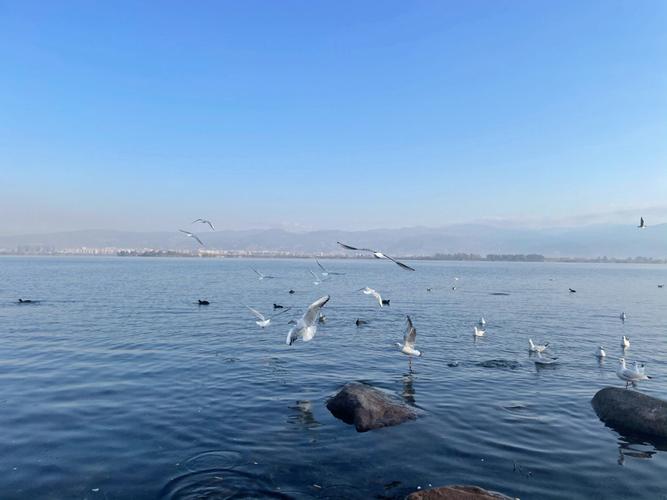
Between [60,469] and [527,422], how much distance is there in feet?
40.3

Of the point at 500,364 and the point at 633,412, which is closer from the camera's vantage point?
the point at 633,412

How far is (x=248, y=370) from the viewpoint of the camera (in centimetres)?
2050

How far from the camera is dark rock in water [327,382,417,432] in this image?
13.6 m

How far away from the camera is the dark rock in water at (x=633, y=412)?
13.3 metres

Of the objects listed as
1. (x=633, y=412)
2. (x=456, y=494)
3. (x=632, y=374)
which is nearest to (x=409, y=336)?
(x=632, y=374)

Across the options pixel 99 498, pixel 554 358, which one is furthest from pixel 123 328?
pixel 554 358

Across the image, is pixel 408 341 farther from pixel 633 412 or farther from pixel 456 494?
pixel 456 494

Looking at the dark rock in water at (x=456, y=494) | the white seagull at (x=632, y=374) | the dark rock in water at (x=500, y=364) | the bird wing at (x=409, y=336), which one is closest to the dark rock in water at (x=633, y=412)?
the white seagull at (x=632, y=374)

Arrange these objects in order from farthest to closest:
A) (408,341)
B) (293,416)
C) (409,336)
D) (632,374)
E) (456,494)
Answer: (408,341) < (409,336) < (632,374) < (293,416) < (456,494)

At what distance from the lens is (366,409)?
549 inches

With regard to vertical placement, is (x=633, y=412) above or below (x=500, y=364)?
above

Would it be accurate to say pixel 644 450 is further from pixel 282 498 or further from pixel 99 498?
pixel 99 498

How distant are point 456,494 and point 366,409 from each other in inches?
210

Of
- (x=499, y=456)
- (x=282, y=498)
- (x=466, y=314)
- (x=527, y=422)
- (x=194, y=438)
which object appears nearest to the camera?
(x=282, y=498)
